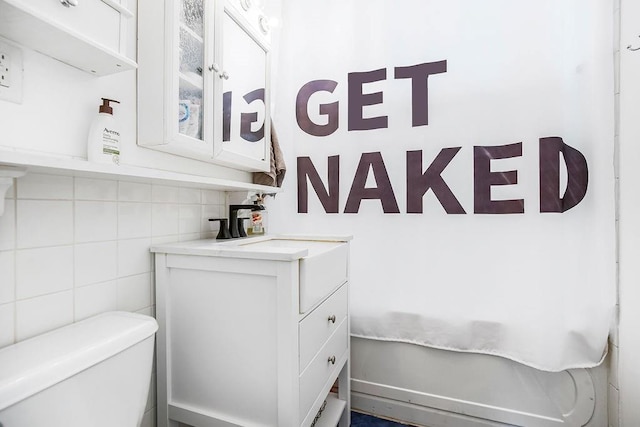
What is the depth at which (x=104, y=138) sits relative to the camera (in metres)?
0.77

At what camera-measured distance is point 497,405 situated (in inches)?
50.4

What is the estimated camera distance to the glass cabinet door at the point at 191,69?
3.05ft

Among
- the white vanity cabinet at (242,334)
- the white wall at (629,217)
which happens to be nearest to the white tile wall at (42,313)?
the white vanity cabinet at (242,334)

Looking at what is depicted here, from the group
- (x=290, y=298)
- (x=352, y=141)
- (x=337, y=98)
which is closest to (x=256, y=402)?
(x=290, y=298)

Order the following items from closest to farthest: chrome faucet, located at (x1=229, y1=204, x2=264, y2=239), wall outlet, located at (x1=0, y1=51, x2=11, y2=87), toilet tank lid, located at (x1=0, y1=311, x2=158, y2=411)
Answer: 1. toilet tank lid, located at (x1=0, y1=311, x2=158, y2=411)
2. wall outlet, located at (x1=0, y1=51, x2=11, y2=87)
3. chrome faucet, located at (x1=229, y1=204, x2=264, y2=239)

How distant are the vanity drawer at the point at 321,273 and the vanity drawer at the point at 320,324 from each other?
4cm

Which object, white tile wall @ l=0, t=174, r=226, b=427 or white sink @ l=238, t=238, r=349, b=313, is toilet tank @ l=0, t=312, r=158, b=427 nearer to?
white tile wall @ l=0, t=174, r=226, b=427

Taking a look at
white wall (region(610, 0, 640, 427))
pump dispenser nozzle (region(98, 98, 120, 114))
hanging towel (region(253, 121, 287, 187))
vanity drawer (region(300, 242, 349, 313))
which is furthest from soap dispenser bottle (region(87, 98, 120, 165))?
white wall (region(610, 0, 640, 427))

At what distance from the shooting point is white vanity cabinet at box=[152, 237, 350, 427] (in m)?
0.80

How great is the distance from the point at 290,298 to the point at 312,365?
268 millimetres

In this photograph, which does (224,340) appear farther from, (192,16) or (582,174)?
(582,174)

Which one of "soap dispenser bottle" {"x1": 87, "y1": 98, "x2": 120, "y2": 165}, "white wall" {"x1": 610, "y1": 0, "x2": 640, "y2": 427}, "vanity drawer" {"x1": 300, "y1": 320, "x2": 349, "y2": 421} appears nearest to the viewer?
"soap dispenser bottle" {"x1": 87, "y1": 98, "x2": 120, "y2": 165}

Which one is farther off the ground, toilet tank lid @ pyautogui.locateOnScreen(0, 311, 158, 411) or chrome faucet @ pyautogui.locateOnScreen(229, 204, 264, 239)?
chrome faucet @ pyautogui.locateOnScreen(229, 204, 264, 239)

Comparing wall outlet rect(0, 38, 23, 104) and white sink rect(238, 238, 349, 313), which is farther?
white sink rect(238, 238, 349, 313)
